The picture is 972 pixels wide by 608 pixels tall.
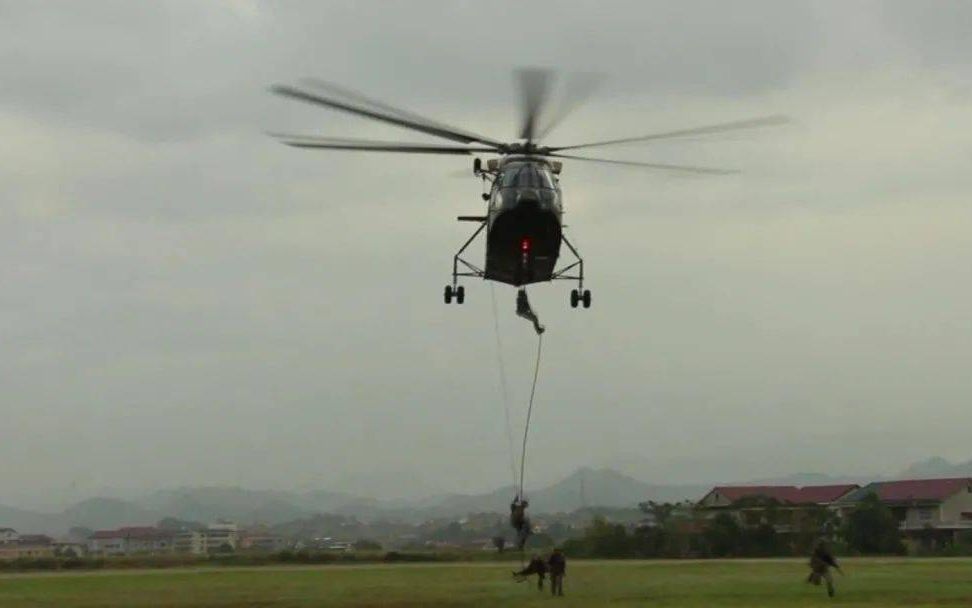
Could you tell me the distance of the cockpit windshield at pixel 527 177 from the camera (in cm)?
3262

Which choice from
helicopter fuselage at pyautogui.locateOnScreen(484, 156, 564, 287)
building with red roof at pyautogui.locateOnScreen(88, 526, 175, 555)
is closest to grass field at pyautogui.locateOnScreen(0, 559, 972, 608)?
helicopter fuselage at pyautogui.locateOnScreen(484, 156, 564, 287)

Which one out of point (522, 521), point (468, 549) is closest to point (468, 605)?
point (522, 521)

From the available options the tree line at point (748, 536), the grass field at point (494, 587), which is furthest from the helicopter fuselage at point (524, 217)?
the tree line at point (748, 536)

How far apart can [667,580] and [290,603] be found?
13.0 m

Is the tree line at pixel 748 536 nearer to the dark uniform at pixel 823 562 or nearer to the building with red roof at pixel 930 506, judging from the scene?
the building with red roof at pixel 930 506

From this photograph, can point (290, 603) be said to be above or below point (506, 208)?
below

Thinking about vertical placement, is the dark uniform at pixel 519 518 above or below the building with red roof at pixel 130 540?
below

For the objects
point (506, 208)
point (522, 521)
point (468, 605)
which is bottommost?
point (468, 605)

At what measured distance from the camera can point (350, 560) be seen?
63969 millimetres

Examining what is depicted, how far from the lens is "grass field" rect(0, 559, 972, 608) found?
108 ft

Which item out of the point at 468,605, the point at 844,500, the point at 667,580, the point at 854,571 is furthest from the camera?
the point at 844,500

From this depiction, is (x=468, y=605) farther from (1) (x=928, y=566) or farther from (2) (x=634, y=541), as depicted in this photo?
(2) (x=634, y=541)

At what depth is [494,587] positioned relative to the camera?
38812mm

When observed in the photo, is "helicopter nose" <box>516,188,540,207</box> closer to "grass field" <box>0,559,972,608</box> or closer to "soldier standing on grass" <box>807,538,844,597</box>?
"grass field" <box>0,559,972,608</box>
